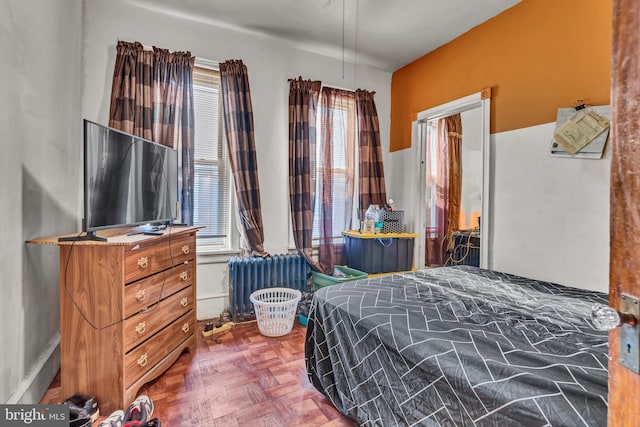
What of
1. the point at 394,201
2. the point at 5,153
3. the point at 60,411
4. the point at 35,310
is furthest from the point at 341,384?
the point at 394,201

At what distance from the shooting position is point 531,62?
2334 millimetres

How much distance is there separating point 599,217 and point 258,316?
2532mm

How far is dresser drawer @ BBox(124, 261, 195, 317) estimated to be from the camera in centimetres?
163

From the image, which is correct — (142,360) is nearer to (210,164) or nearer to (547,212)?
(210,164)

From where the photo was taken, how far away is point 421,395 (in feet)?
3.71

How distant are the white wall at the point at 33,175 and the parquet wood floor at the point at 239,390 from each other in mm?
327

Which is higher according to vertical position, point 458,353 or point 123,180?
point 123,180

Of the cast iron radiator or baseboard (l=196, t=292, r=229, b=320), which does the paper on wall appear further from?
baseboard (l=196, t=292, r=229, b=320)

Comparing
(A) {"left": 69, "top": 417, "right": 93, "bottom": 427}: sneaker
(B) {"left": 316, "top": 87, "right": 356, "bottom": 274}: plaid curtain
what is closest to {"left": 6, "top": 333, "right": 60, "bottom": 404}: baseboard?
(A) {"left": 69, "top": 417, "right": 93, "bottom": 427}: sneaker

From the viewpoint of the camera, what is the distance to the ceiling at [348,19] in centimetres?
249

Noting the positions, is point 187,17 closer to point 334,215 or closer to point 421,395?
point 334,215

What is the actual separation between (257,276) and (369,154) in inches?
71.7

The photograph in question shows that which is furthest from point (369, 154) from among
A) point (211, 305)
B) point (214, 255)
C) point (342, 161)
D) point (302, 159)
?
point (211, 305)

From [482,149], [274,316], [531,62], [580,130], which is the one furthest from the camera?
[482,149]
